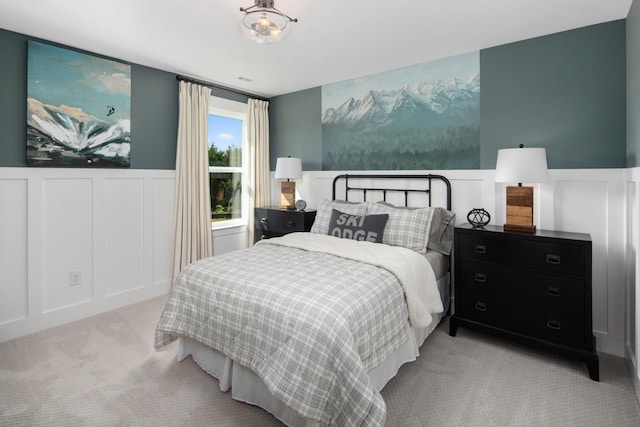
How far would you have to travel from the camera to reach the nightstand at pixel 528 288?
2.29 meters

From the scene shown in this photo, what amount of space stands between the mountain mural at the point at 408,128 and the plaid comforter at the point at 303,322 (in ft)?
5.36

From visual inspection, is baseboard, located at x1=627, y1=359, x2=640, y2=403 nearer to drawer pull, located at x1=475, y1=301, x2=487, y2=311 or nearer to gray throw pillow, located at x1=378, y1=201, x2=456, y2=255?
drawer pull, located at x1=475, y1=301, x2=487, y2=311

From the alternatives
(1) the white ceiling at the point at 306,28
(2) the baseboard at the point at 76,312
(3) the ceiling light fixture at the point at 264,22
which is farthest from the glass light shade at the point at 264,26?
(2) the baseboard at the point at 76,312

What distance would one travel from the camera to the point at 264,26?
2217mm

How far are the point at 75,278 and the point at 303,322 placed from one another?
2605 mm

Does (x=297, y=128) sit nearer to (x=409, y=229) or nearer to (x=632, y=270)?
(x=409, y=229)

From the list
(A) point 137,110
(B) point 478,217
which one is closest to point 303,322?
(B) point 478,217

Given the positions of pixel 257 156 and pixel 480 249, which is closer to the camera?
pixel 480 249

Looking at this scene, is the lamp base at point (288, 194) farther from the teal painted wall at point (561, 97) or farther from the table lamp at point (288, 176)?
the teal painted wall at point (561, 97)

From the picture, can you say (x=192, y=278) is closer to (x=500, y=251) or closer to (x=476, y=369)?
(x=476, y=369)

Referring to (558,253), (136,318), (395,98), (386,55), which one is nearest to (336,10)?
(386,55)

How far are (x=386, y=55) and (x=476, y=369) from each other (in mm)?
2729

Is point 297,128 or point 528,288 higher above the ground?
point 297,128

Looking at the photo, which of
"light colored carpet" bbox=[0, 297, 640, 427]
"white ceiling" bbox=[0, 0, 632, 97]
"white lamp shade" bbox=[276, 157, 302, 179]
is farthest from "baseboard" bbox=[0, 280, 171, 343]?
"white ceiling" bbox=[0, 0, 632, 97]
